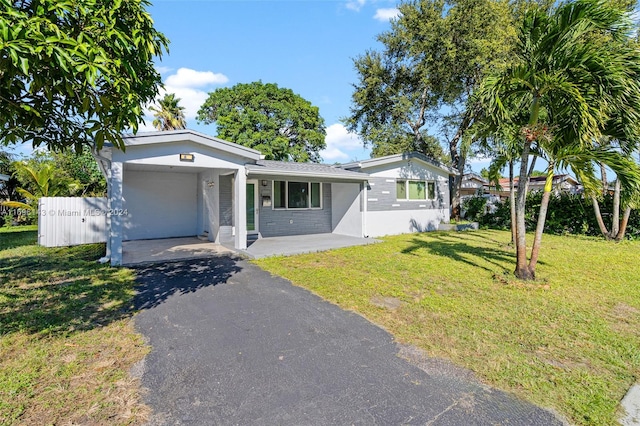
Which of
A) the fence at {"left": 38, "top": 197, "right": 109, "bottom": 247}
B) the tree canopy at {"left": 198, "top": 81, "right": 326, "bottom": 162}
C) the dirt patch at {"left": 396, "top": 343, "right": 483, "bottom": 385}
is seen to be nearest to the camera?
the dirt patch at {"left": 396, "top": 343, "right": 483, "bottom": 385}

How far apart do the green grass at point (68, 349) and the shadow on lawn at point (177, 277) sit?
25cm

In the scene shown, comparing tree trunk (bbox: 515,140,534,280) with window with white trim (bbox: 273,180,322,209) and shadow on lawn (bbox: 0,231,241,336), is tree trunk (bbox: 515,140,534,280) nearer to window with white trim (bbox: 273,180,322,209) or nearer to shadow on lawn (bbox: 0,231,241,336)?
shadow on lawn (bbox: 0,231,241,336)

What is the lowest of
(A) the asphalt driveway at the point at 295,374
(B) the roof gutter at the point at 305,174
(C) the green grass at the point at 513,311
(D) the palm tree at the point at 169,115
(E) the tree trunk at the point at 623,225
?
(A) the asphalt driveway at the point at 295,374

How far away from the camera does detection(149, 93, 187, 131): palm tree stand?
1975 cm

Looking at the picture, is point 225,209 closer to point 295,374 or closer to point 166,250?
point 166,250

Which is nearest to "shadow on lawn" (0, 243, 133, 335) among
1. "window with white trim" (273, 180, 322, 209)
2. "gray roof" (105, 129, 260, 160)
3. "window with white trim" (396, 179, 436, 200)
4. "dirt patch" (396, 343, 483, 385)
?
"gray roof" (105, 129, 260, 160)

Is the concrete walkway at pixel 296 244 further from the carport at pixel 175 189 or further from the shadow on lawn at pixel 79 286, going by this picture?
the shadow on lawn at pixel 79 286

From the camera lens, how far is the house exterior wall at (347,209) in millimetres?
12492

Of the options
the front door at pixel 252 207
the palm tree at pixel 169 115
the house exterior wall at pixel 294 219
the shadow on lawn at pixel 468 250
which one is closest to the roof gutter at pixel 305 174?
the front door at pixel 252 207

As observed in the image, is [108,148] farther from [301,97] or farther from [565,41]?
[301,97]

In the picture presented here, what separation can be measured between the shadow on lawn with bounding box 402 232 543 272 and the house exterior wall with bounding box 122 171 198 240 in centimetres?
878

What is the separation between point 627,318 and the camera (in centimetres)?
443

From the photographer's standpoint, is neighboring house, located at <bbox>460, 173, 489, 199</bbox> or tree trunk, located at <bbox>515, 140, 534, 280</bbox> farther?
neighboring house, located at <bbox>460, 173, 489, 199</bbox>

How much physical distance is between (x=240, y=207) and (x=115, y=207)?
317 centimetres
